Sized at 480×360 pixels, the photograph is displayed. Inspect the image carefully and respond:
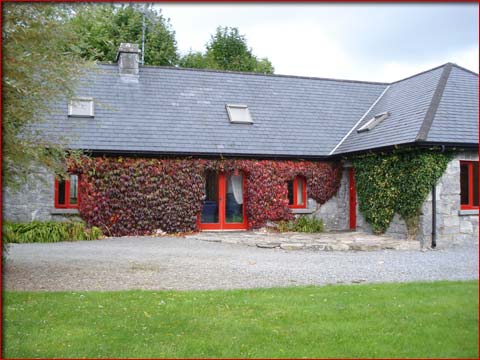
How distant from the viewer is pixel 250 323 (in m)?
4.76

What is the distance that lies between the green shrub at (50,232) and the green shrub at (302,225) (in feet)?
19.8

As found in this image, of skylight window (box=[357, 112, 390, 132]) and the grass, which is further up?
skylight window (box=[357, 112, 390, 132])

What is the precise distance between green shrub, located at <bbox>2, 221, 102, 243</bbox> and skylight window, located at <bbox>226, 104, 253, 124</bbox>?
6.13 m

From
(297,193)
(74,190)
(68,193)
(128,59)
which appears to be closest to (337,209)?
(297,193)

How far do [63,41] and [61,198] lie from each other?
993 cm

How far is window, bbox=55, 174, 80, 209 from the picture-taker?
49.9 feet

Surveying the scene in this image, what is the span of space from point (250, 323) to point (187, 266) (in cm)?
506

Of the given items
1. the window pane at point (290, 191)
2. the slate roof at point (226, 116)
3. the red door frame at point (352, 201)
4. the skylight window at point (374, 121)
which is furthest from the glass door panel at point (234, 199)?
the skylight window at point (374, 121)

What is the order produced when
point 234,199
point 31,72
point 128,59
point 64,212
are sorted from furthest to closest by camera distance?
point 128,59
point 234,199
point 64,212
point 31,72

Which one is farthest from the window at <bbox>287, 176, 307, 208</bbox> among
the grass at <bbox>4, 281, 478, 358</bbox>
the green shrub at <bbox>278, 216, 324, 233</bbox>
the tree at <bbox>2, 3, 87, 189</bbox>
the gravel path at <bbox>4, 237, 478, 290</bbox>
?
the tree at <bbox>2, 3, 87, 189</bbox>

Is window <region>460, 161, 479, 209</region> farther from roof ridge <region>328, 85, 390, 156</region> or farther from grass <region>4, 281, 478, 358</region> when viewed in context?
roof ridge <region>328, 85, 390, 156</region>

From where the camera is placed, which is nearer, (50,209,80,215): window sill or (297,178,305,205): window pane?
(50,209,80,215): window sill

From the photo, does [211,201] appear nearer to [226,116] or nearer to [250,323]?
[226,116]

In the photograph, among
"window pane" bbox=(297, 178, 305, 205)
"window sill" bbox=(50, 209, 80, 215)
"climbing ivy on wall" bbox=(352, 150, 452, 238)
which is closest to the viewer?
"climbing ivy on wall" bbox=(352, 150, 452, 238)
